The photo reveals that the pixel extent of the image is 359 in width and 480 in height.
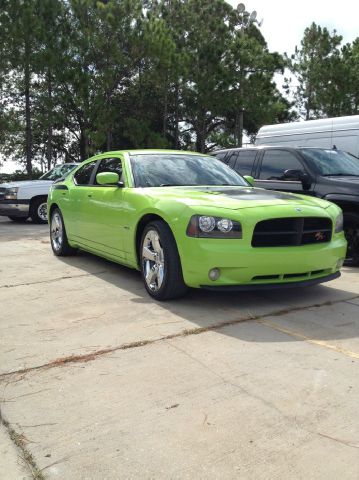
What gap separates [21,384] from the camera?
3094mm

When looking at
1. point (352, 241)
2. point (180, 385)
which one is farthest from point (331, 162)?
point (180, 385)

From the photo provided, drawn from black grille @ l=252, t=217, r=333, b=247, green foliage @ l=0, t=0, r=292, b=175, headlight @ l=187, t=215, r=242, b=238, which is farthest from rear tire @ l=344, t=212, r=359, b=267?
green foliage @ l=0, t=0, r=292, b=175

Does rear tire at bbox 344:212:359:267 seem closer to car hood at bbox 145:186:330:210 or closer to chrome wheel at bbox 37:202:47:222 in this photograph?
car hood at bbox 145:186:330:210

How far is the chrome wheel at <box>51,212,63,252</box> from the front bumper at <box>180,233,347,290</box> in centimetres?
333

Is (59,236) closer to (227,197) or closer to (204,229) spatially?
(227,197)

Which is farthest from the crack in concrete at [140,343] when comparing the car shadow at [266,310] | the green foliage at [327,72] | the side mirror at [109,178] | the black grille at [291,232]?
the green foliage at [327,72]

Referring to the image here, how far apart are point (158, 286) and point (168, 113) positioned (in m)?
26.8

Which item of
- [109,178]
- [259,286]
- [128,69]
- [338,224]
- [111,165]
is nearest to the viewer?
[259,286]

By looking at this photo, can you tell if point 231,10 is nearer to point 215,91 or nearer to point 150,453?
point 215,91

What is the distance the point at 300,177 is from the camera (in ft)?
23.2

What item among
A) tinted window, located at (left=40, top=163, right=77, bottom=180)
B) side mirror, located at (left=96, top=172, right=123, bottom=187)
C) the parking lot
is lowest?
the parking lot

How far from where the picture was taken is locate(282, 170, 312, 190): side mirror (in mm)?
6980

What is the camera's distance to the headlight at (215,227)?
14.4 ft

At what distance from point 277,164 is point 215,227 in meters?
3.71
